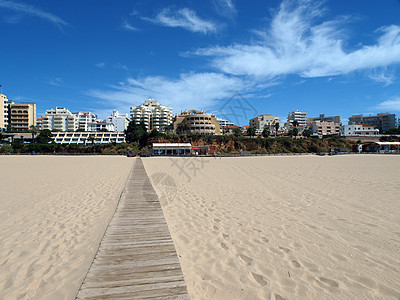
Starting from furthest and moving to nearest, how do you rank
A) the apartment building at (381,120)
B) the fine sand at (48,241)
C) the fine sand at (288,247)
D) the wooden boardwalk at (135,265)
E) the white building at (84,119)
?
the apartment building at (381,120) → the white building at (84,119) → the fine sand at (48,241) → the fine sand at (288,247) → the wooden boardwalk at (135,265)

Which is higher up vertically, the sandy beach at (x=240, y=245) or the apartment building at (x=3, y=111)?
the apartment building at (x=3, y=111)

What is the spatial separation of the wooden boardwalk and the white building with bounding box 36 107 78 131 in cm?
12178

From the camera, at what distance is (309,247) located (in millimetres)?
4855

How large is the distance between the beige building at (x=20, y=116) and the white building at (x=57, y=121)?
11.5 meters

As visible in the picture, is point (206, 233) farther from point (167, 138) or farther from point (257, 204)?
point (167, 138)

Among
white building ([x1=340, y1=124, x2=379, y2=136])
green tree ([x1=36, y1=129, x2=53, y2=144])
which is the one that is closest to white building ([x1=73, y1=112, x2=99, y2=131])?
green tree ([x1=36, y1=129, x2=53, y2=144])

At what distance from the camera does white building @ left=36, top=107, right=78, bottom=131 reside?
4264 inches

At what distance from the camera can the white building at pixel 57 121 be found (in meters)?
108

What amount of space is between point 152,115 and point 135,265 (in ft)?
349

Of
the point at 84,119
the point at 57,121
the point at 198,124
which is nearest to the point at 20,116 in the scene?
the point at 57,121

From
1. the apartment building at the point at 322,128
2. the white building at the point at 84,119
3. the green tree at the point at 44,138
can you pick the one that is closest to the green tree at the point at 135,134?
the green tree at the point at 44,138

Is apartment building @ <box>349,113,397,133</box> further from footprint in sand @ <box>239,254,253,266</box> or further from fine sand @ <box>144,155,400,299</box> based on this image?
footprint in sand @ <box>239,254,253,266</box>

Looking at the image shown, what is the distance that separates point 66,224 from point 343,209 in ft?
29.2

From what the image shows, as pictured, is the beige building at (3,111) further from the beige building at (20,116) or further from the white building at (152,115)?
the white building at (152,115)
